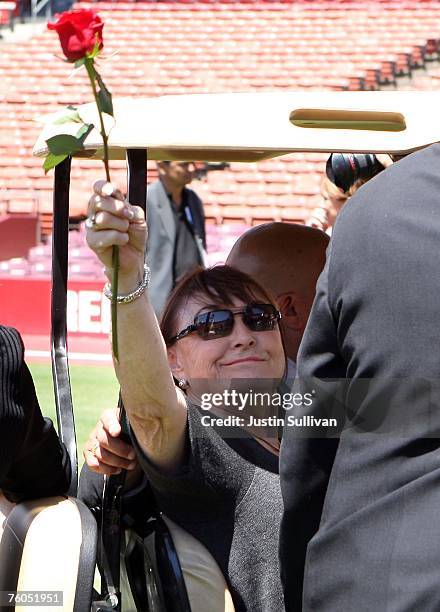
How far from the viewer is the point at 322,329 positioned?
1.46 metres

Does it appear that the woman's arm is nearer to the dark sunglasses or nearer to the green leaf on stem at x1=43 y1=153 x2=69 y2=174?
the green leaf on stem at x1=43 y1=153 x2=69 y2=174

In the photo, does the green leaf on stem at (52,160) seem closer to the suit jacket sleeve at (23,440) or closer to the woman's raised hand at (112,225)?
the woman's raised hand at (112,225)

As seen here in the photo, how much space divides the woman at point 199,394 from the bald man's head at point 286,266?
1.75ft

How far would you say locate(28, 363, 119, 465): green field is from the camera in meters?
7.20

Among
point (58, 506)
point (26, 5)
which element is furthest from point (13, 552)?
point (26, 5)

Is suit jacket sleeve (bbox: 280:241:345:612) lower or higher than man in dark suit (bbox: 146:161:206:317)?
higher

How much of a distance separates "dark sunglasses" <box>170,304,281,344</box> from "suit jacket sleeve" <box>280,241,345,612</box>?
73 cm

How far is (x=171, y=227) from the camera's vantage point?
8.09 m

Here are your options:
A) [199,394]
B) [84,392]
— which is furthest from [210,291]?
[84,392]

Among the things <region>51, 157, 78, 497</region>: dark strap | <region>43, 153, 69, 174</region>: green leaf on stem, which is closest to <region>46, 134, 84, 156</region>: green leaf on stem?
<region>43, 153, 69, 174</region>: green leaf on stem

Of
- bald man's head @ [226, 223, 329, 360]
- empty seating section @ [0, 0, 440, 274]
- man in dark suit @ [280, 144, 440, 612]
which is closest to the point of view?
man in dark suit @ [280, 144, 440, 612]

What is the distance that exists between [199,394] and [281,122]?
618 millimetres

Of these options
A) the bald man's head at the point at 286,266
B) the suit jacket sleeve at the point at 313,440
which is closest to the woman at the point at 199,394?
the suit jacket sleeve at the point at 313,440

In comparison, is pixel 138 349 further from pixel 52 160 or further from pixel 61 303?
pixel 61 303
